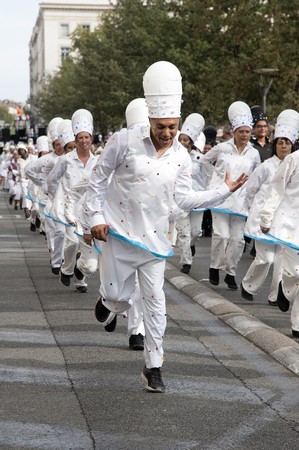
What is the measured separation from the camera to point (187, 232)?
15.7 m

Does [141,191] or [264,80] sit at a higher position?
[141,191]

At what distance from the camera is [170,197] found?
7625 mm

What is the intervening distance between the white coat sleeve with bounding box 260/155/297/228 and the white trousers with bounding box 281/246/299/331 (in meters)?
0.52

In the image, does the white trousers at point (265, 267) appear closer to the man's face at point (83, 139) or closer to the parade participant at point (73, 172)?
the parade participant at point (73, 172)

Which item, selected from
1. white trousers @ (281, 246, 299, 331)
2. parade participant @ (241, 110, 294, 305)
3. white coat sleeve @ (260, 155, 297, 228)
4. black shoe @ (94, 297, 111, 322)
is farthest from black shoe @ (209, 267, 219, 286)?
black shoe @ (94, 297, 111, 322)

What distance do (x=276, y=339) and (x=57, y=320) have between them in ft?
7.60

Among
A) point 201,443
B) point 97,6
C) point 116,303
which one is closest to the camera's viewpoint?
point 201,443

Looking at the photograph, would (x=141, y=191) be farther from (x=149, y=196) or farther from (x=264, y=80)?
(x=264, y=80)

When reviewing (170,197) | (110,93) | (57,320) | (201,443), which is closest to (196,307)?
(57,320)

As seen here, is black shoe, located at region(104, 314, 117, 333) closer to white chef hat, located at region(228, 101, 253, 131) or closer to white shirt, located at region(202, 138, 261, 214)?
white shirt, located at region(202, 138, 261, 214)

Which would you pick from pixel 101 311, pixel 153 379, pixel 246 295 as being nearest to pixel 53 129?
pixel 246 295

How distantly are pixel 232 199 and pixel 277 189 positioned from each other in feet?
10.1

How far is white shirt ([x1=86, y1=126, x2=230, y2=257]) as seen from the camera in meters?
7.54

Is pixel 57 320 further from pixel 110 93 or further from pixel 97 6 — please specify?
pixel 97 6
